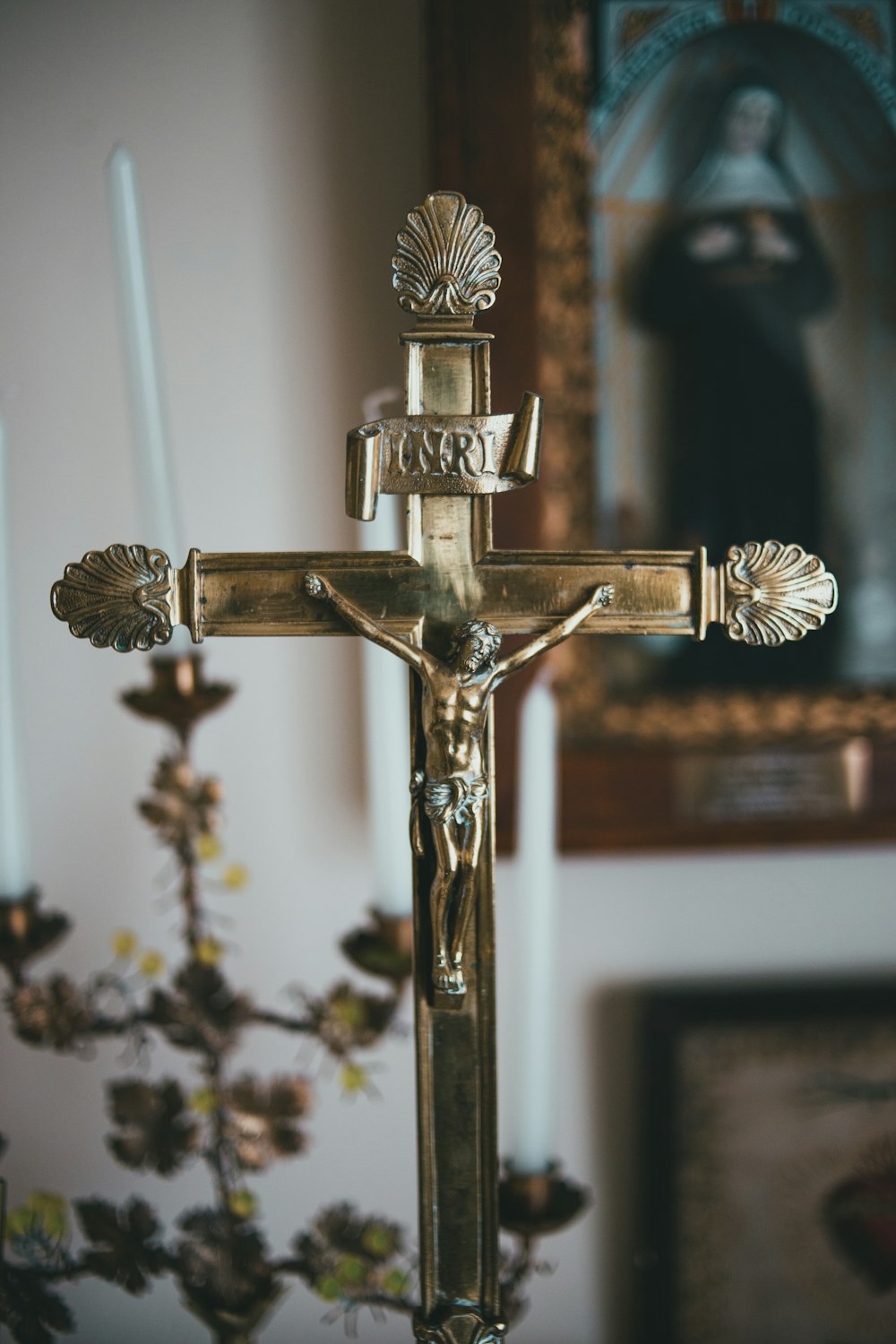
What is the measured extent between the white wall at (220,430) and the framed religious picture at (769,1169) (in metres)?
0.13

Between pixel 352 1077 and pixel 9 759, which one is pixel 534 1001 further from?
pixel 9 759

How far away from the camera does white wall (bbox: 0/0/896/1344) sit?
90cm

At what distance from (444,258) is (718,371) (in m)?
0.51

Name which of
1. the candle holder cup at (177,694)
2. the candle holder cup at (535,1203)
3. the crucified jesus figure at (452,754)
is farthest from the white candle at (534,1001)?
the candle holder cup at (177,694)

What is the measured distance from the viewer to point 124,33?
90 cm

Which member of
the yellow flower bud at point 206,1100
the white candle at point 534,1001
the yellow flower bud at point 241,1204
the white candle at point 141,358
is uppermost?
the white candle at point 141,358

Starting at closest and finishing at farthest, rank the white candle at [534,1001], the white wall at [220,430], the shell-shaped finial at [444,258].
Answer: the shell-shaped finial at [444,258] < the white candle at [534,1001] < the white wall at [220,430]

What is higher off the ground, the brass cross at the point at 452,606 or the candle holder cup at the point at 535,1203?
the brass cross at the point at 452,606

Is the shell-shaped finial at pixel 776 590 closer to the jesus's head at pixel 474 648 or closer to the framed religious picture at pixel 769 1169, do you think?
the jesus's head at pixel 474 648

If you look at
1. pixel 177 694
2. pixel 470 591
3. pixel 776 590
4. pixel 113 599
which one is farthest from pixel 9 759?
pixel 776 590

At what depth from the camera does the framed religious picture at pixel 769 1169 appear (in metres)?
0.99

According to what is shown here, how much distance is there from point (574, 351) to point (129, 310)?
400 millimetres

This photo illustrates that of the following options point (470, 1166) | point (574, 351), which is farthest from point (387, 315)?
point (470, 1166)

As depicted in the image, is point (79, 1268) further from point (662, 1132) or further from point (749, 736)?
point (749, 736)
